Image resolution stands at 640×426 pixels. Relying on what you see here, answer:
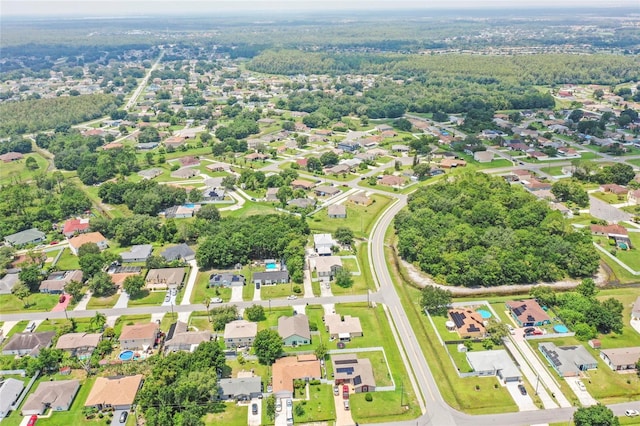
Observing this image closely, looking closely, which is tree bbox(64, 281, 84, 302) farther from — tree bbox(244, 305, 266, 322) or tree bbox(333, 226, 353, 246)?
tree bbox(333, 226, 353, 246)

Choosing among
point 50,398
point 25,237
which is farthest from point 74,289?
point 25,237

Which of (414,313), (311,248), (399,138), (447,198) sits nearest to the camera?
(414,313)

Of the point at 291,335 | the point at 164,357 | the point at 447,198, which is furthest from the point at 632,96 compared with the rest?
the point at 164,357

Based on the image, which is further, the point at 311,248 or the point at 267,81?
the point at 267,81

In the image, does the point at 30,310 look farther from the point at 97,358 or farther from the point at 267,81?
the point at 267,81

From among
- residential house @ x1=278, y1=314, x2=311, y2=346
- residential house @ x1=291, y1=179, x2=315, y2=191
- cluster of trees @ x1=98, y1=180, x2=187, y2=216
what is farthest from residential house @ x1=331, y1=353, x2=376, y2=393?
cluster of trees @ x1=98, y1=180, x2=187, y2=216

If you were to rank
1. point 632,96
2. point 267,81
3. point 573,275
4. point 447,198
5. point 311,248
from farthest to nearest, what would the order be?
point 267,81 < point 632,96 < point 447,198 < point 311,248 < point 573,275
